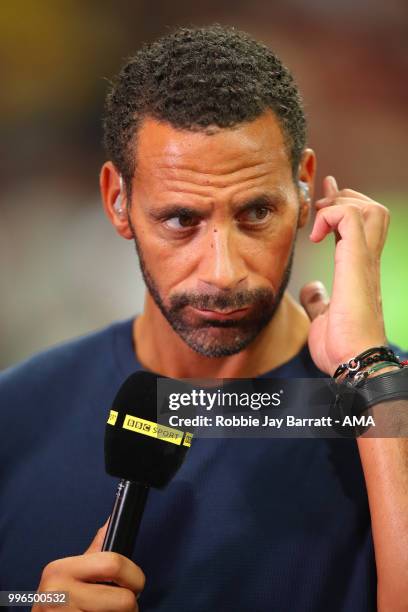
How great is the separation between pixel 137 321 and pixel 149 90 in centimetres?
50

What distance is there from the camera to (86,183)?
91.2 inches

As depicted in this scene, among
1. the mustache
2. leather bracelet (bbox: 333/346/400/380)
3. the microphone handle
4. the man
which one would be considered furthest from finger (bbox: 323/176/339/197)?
the microphone handle

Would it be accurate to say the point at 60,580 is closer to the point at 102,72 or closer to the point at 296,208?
the point at 296,208

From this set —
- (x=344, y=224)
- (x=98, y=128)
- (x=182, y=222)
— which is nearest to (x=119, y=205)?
(x=182, y=222)

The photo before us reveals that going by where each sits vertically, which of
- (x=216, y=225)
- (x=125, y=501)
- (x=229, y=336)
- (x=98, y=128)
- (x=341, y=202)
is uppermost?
(x=98, y=128)

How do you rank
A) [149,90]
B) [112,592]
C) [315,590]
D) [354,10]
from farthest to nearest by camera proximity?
[354,10] → [149,90] → [315,590] → [112,592]

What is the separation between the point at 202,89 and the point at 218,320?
1.21 feet

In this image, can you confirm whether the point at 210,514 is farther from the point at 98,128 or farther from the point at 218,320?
the point at 98,128

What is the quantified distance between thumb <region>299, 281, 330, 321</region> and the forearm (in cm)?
31

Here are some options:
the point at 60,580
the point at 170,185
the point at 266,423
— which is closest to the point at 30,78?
the point at 170,185

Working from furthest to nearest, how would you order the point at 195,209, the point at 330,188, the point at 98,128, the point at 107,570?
the point at 98,128 → the point at 330,188 → the point at 195,209 → the point at 107,570

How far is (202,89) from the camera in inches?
50.2

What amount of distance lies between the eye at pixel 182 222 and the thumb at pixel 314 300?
0.29 metres

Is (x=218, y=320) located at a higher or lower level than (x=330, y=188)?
lower
